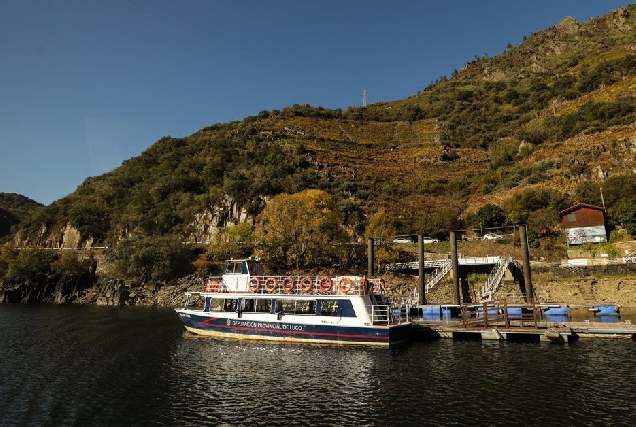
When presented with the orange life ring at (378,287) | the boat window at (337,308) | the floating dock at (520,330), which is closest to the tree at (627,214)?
the floating dock at (520,330)

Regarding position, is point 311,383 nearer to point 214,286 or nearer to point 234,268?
point 234,268

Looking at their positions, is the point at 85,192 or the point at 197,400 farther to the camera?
the point at 85,192

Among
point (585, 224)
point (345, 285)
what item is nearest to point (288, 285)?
point (345, 285)

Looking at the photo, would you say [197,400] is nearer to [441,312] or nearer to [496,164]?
[441,312]

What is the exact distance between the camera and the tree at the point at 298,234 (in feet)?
202

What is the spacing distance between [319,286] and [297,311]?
112 inches

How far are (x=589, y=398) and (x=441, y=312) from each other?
28.0m

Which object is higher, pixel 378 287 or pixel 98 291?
pixel 378 287

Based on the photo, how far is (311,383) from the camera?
19875 millimetres

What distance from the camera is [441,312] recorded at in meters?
44.5

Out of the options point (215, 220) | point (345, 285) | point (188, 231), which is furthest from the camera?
point (188, 231)

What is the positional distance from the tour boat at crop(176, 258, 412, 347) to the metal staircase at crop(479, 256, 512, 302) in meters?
20.2

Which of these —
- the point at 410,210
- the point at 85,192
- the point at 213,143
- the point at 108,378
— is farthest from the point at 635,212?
the point at 85,192

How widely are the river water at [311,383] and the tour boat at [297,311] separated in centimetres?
126
